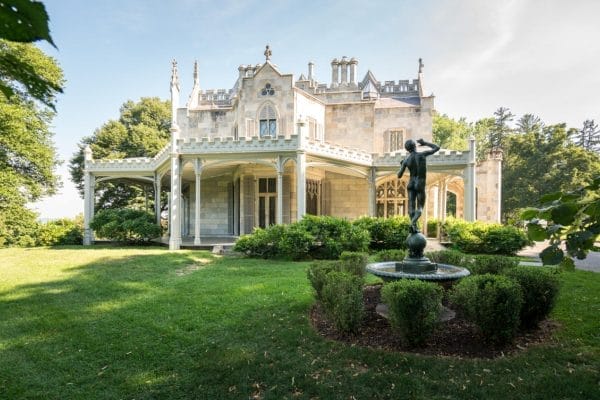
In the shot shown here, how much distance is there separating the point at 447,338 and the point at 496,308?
923mm

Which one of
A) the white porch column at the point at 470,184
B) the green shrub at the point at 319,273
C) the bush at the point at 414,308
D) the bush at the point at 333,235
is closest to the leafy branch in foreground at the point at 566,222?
the bush at the point at 414,308

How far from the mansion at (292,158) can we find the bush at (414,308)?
11.6 metres

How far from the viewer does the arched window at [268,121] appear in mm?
20000

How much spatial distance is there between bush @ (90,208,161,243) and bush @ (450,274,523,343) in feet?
55.1

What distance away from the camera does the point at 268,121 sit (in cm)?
2016

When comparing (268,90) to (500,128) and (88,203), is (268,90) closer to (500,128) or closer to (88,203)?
(88,203)

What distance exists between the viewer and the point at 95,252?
16062 millimetres

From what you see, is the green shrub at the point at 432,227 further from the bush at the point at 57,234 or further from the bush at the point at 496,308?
the bush at the point at 57,234

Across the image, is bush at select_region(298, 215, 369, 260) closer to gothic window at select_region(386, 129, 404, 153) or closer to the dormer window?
the dormer window

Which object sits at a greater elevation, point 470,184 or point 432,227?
point 470,184

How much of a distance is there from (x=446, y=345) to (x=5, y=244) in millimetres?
23384

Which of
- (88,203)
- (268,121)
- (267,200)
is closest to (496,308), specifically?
(267,200)

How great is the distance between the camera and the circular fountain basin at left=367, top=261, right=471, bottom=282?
6.27 metres

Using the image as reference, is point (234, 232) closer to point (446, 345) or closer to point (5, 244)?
point (5, 244)
